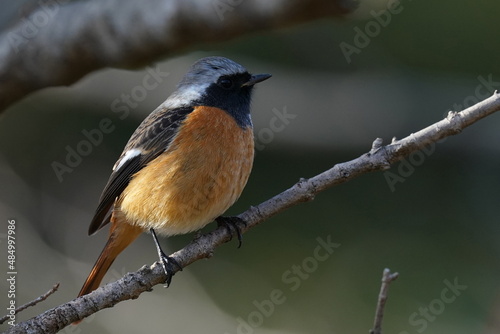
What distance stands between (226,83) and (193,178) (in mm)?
861

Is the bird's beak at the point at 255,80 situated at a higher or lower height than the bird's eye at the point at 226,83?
lower

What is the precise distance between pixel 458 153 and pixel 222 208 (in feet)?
10.2

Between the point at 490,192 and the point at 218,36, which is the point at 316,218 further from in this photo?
the point at 218,36

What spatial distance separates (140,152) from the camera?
15.4ft

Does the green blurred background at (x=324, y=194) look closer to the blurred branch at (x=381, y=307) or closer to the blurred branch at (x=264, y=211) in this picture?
the blurred branch at (x=264, y=211)

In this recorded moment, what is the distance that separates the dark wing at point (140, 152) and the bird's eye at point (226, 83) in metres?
0.29

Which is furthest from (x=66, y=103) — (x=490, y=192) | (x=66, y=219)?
(x=490, y=192)

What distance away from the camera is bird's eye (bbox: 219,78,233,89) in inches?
190

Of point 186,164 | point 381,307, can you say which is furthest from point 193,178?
point 381,307

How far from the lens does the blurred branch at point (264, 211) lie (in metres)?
3.17

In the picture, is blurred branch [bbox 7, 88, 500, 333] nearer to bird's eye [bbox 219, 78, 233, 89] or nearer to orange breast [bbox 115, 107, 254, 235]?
orange breast [bbox 115, 107, 254, 235]

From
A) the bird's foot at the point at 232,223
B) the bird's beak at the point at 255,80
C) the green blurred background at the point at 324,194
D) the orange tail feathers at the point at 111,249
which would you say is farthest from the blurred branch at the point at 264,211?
the green blurred background at the point at 324,194

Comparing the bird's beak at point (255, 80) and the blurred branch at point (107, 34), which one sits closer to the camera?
the blurred branch at point (107, 34)

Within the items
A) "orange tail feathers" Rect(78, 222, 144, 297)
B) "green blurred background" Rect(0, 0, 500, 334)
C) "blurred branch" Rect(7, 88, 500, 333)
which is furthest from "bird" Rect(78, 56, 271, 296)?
"green blurred background" Rect(0, 0, 500, 334)
